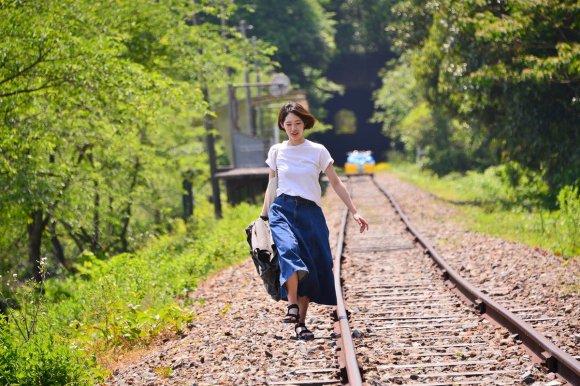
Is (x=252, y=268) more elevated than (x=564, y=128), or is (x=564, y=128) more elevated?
(x=564, y=128)

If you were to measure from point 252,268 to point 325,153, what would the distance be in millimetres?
6122

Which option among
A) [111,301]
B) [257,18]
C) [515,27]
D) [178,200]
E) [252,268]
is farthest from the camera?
[257,18]

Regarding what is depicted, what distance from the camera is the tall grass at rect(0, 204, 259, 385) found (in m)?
6.59

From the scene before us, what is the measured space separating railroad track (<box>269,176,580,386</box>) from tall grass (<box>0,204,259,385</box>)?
71.5 inches

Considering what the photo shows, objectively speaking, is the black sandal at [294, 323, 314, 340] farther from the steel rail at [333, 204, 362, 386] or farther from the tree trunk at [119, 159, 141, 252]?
the tree trunk at [119, 159, 141, 252]

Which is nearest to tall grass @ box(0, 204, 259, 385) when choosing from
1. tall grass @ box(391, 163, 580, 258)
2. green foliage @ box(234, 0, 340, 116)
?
tall grass @ box(391, 163, 580, 258)

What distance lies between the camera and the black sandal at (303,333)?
7.43m

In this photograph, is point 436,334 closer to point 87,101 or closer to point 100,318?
point 100,318

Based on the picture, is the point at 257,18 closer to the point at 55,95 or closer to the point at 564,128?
the point at 564,128

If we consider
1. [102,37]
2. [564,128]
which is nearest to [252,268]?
[102,37]

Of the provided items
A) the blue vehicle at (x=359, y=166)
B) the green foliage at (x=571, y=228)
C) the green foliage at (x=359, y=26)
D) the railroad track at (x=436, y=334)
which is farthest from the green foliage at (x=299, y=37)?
the railroad track at (x=436, y=334)

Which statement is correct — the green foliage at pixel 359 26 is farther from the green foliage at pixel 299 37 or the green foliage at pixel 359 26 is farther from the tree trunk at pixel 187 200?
the tree trunk at pixel 187 200

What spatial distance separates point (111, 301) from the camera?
386 inches

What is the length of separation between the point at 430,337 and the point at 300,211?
158 centimetres
